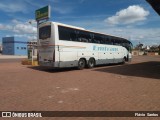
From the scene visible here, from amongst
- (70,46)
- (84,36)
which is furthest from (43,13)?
(70,46)

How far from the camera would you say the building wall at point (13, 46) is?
2250 inches

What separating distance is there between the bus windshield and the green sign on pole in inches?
335

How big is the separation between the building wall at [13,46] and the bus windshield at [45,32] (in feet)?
146

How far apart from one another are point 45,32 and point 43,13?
33.8 ft

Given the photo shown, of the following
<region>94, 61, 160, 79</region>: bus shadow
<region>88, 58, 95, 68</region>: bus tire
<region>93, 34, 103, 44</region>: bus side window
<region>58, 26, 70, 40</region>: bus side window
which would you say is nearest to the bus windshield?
<region>58, 26, 70, 40</region>: bus side window

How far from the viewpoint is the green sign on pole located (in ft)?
75.8

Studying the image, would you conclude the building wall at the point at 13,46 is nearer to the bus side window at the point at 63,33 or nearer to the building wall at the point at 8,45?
the building wall at the point at 8,45

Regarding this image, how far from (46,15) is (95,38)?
8187 millimetres

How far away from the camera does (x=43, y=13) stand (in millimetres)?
23781

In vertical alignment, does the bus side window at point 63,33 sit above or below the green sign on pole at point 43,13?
below

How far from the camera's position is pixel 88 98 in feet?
22.4

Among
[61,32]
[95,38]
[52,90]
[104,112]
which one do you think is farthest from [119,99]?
[95,38]

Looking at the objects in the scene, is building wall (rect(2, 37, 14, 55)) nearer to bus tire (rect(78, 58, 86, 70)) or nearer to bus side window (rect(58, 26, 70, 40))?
bus tire (rect(78, 58, 86, 70))

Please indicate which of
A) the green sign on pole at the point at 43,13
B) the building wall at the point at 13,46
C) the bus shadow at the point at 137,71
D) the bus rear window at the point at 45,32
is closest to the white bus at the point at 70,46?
the bus rear window at the point at 45,32
